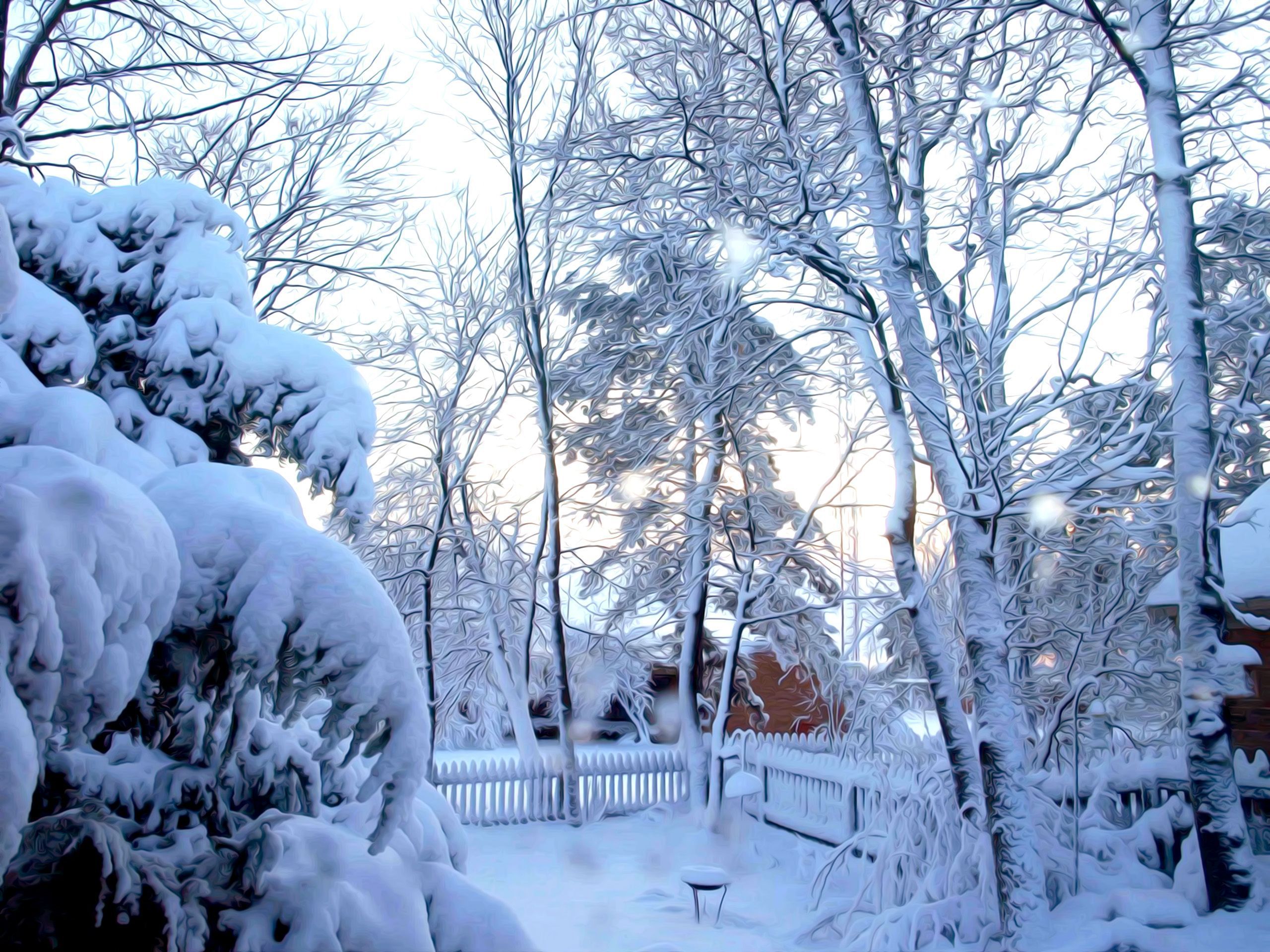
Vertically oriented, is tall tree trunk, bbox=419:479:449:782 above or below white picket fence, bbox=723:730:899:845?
above

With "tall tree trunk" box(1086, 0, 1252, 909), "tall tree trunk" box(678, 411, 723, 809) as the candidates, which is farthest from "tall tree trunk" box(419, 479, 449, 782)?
"tall tree trunk" box(1086, 0, 1252, 909)

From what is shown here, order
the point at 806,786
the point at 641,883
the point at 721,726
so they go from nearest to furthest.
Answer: the point at 641,883 < the point at 806,786 < the point at 721,726

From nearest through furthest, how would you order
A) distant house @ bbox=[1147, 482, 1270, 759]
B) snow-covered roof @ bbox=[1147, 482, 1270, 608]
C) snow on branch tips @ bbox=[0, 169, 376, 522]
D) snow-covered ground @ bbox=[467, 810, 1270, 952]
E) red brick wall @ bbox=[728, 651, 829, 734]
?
snow on branch tips @ bbox=[0, 169, 376, 522], snow-covered ground @ bbox=[467, 810, 1270, 952], snow-covered roof @ bbox=[1147, 482, 1270, 608], distant house @ bbox=[1147, 482, 1270, 759], red brick wall @ bbox=[728, 651, 829, 734]

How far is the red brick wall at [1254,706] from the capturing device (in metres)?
9.88

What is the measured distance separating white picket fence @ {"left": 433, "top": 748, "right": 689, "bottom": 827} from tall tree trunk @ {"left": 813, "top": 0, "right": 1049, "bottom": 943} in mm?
8051

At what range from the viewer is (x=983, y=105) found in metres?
6.72

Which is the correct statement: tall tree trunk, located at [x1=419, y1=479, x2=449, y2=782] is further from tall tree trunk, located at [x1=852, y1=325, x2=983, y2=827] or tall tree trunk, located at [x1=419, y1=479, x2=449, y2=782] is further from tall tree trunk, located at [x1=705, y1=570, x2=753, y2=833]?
tall tree trunk, located at [x1=852, y1=325, x2=983, y2=827]

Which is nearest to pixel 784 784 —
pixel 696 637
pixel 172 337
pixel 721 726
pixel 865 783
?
pixel 721 726

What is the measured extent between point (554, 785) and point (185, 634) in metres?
11.3

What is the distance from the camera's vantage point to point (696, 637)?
1398cm

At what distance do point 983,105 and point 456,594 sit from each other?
1175 centimetres

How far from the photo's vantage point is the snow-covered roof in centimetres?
929

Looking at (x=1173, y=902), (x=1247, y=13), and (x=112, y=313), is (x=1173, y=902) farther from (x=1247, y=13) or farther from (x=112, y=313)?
(x=112, y=313)

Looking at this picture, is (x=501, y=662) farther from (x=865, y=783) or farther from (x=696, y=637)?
(x=865, y=783)
